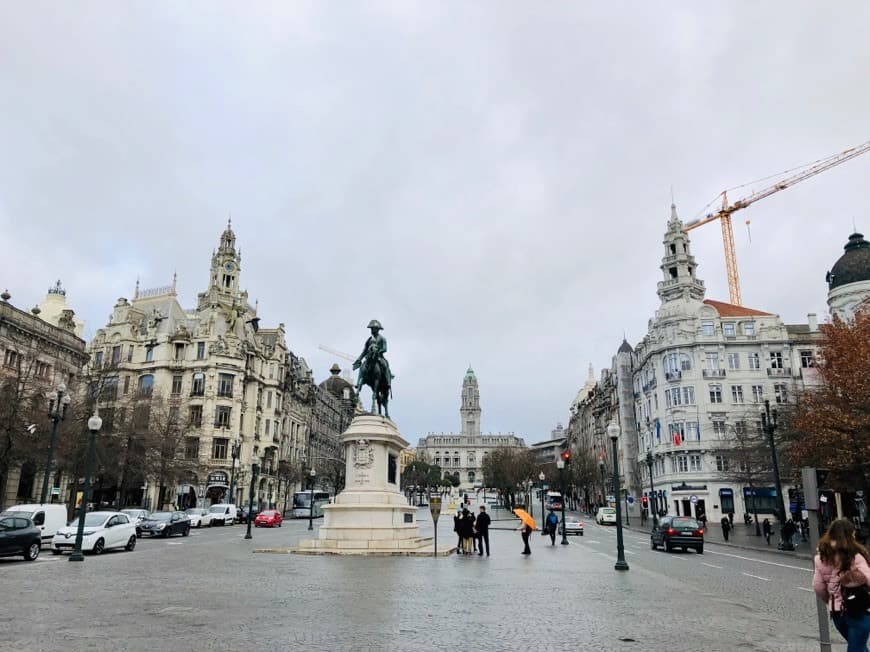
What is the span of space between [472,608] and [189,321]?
79705 mm

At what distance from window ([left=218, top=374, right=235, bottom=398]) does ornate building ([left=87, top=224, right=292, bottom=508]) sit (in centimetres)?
12

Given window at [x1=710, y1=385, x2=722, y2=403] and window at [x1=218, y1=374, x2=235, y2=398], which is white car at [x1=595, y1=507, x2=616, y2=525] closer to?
window at [x1=710, y1=385, x2=722, y2=403]

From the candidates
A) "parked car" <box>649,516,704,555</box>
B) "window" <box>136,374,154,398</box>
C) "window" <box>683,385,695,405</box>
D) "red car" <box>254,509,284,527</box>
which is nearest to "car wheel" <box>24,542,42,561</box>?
"parked car" <box>649,516,704,555</box>

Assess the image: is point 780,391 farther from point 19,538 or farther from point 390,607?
point 19,538

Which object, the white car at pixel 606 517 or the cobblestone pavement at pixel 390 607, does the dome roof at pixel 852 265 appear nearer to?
the white car at pixel 606 517

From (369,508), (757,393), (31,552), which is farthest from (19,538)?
(757,393)

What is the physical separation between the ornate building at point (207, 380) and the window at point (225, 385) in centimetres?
12

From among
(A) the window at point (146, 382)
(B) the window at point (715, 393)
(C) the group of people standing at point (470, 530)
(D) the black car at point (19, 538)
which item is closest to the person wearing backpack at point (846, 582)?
(C) the group of people standing at point (470, 530)

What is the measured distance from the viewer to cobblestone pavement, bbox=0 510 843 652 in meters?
9.05

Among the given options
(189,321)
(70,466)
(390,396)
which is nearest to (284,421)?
(189,321)

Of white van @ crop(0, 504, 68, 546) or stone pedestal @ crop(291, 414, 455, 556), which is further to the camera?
white van @ crop(0, 504, 68, 546)

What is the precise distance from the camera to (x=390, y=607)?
38.9 feet

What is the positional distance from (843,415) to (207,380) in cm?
6488

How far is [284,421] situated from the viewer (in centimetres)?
9162
